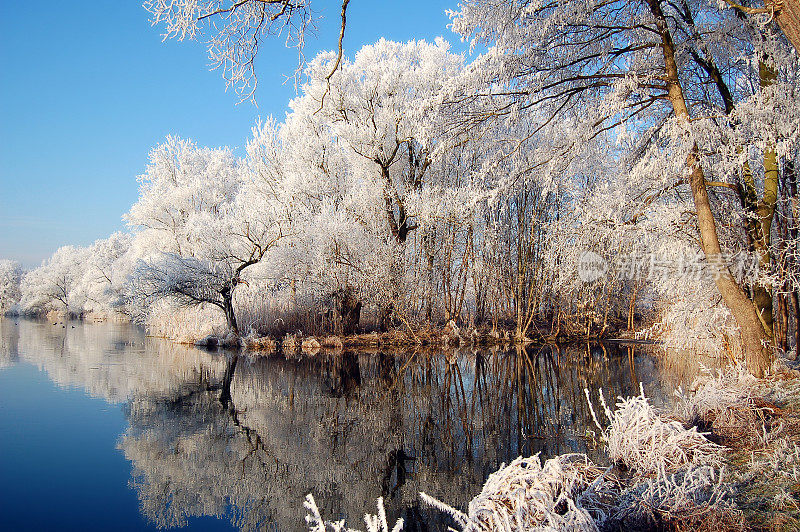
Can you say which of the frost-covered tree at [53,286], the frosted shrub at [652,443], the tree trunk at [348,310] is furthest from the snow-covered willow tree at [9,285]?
the frosted shrub at [652,443]

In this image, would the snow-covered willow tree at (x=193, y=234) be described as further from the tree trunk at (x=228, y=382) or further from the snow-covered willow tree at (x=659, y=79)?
the snow-covered willow tree at (x=659, y=79)

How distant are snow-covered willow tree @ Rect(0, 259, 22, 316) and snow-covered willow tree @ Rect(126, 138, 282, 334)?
3065cm

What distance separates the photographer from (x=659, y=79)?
230 inches

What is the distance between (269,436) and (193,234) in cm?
1394

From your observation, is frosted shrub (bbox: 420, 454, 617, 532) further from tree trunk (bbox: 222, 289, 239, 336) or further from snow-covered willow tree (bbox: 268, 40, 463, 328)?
tree trunk (bbox: 222, 289, 239, 336)

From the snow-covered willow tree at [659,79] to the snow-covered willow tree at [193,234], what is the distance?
423 inches

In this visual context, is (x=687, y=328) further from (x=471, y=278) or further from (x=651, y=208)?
(x=471, y=278)

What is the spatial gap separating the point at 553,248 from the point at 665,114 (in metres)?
2.84

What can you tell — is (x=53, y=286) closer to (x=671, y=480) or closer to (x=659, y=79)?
(x=659, y=79)

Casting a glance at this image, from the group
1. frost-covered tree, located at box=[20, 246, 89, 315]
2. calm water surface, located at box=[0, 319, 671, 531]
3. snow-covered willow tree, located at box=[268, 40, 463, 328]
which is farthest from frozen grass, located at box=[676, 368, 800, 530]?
frost-covered tree, located at box=[20, 246, 89, 315]

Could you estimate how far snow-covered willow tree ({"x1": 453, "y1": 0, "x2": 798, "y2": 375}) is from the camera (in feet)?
17.7

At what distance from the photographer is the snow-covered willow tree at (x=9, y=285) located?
4541 cm

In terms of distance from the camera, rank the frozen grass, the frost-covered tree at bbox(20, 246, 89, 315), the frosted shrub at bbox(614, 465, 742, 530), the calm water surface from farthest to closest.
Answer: the frost-covered tree at bbox(20, 246, 89, 315), the calm water surface, the frozen grass, the frosted shrub at bbox(614, 465, 742, 530)

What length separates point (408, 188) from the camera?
49.9 ft
